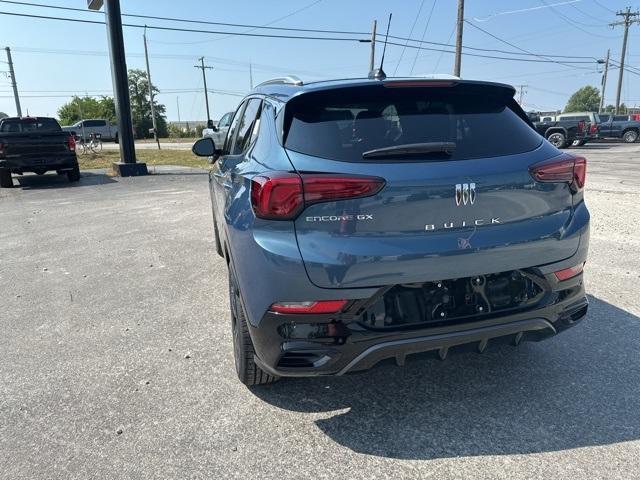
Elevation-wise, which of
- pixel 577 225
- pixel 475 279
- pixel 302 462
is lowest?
pixel 302 462

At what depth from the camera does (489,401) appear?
280cm

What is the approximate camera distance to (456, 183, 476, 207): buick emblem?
2.37 meters

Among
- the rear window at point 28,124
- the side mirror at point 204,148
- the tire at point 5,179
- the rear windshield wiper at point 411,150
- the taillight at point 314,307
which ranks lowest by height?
the tire at point 5,179

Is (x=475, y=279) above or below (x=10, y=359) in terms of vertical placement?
above

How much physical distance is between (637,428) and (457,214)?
1.46 meters

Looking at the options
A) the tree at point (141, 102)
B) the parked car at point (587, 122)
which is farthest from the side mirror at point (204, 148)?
the tree at point (141, 102)

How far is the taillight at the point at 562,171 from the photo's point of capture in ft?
8.36

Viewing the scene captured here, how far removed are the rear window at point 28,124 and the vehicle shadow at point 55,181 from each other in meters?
1.51

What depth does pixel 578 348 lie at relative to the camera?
337 centimetres

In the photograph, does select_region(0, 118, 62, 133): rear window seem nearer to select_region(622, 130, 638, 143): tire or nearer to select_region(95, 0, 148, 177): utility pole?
select_region(95, 0, 148, 177): utility pole

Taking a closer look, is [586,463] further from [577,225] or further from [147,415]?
[147,415]

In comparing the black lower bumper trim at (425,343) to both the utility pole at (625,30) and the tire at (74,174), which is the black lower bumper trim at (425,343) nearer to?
the tire at (74,174)

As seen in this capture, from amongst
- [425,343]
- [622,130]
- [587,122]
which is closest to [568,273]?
[425,343]

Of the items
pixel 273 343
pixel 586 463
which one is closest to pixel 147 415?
pixel 273 343
